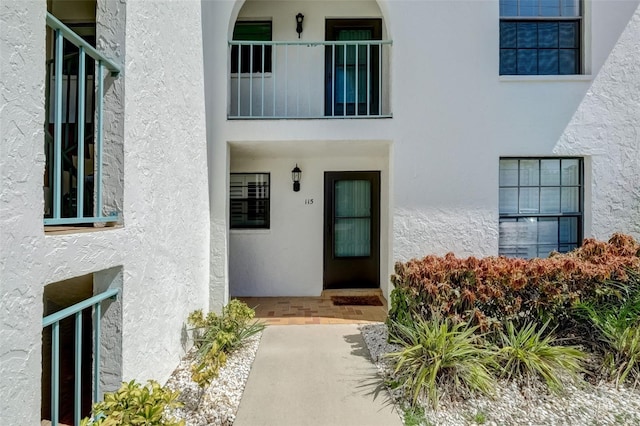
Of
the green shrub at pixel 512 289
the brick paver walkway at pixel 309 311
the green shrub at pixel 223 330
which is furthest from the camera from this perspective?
the brick paver walkway at pixel 309 311

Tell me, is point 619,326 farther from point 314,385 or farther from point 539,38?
point 539,38

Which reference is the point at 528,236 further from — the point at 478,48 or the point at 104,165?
the point at 104,165

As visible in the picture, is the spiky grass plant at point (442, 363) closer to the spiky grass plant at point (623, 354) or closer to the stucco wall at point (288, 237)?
the spiky grass plant at point (623, 354)

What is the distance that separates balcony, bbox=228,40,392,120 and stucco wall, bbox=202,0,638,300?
1174 mm

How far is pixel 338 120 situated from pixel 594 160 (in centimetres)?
439

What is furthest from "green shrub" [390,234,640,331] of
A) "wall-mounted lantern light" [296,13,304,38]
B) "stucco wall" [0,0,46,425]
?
"wall-mounted lantern light" [296,13,304,38]

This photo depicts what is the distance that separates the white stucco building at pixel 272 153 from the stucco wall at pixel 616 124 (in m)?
0.03

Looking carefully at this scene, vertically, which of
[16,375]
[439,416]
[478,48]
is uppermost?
[478,48]

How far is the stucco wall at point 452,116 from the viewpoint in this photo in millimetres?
5977

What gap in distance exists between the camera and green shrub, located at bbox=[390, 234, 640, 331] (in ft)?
14.8

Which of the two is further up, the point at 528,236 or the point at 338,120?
the point at 338,120

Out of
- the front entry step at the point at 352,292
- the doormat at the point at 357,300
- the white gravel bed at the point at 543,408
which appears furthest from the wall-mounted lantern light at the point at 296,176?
the white gravel bed at the point at 543,408

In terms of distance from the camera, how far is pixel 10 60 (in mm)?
1993

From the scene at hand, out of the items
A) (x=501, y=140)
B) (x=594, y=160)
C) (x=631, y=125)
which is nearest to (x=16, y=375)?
(x=501, y=140)
